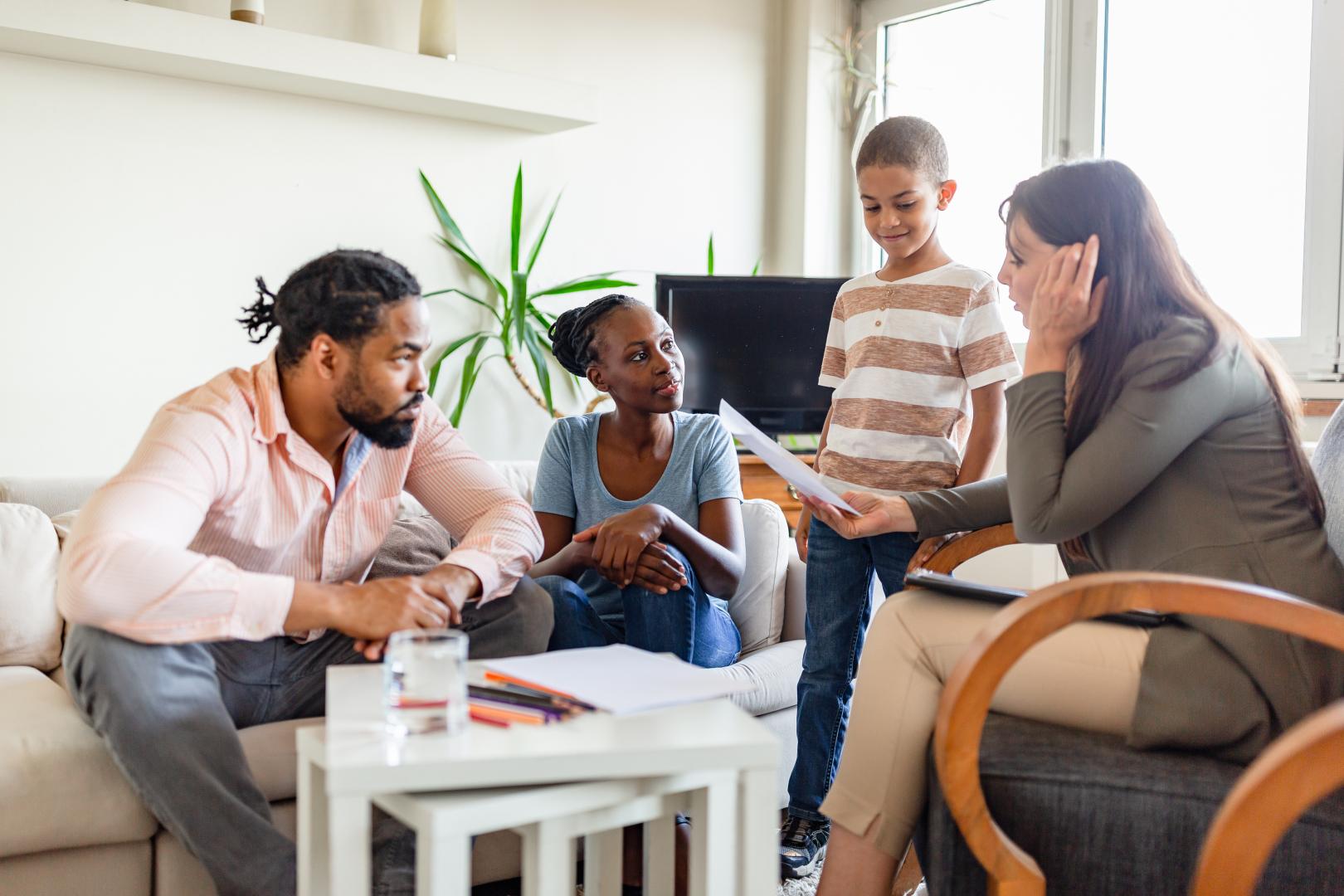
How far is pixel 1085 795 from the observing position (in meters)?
1.22

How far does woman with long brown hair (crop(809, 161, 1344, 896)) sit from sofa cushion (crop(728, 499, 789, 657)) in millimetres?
909

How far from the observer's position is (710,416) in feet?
7.64

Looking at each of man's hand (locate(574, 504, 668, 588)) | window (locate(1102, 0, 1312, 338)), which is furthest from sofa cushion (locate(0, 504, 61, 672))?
window (locate(1102, 0, 1312, 338))

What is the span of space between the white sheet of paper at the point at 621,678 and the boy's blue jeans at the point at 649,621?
52 cm

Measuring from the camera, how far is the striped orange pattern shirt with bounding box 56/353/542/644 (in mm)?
1376

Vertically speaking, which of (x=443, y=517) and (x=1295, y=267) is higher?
(x=1295, y=267)

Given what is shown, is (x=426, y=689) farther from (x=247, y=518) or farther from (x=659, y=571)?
(x=659, y=571)

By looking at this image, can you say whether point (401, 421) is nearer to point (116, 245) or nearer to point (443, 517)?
point (443, 517)

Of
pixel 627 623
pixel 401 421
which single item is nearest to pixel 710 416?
pixel 627 623

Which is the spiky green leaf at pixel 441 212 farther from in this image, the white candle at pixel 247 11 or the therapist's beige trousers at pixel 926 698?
the therapist's beige trousers at pixel 926 698

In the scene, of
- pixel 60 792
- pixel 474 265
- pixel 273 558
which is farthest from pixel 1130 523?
pixel 474 265

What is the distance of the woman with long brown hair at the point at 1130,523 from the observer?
1.28 meters

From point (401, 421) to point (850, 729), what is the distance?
2.42ft

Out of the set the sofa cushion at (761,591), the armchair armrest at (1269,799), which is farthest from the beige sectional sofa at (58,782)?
the armchair armrest at (1269,799)
